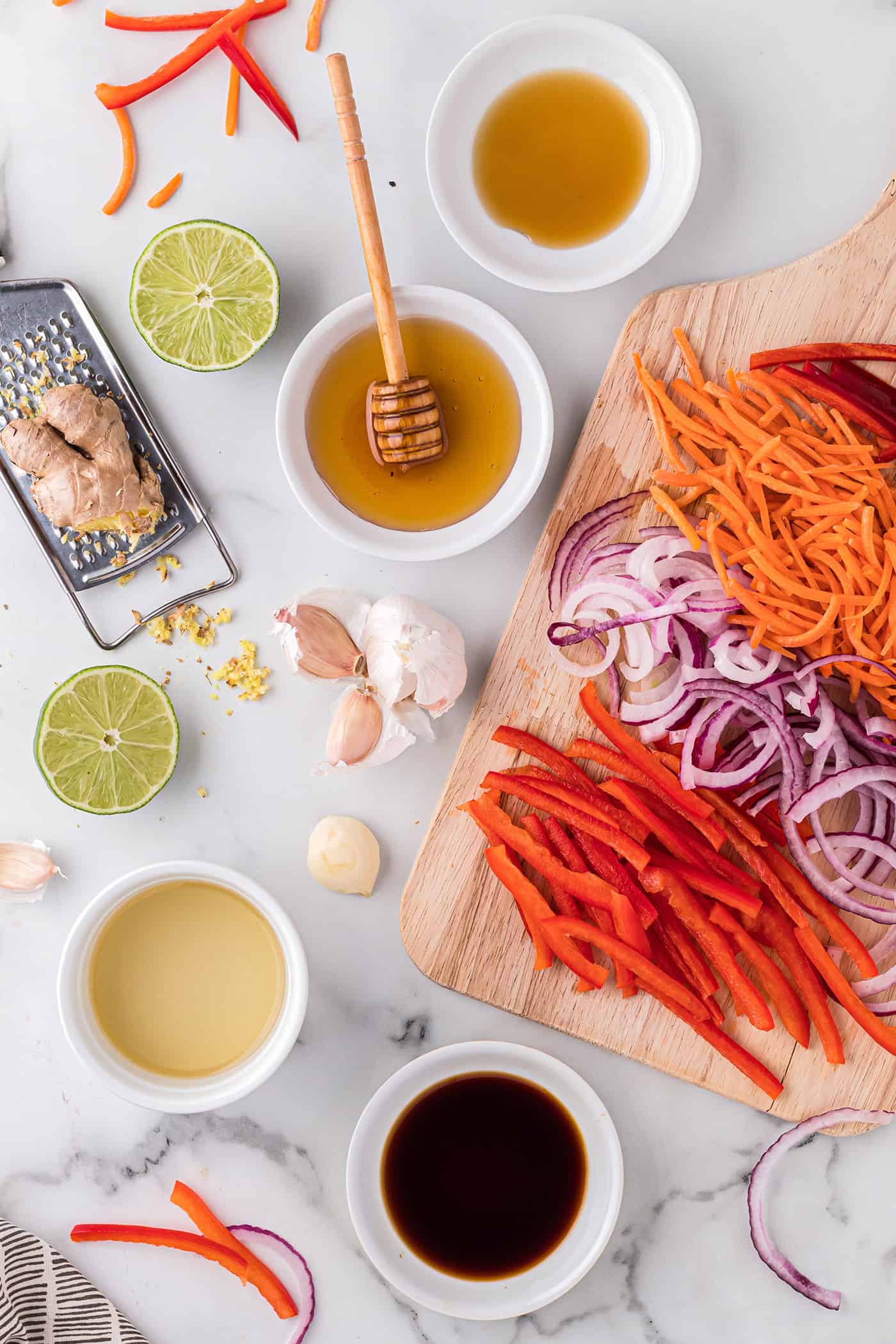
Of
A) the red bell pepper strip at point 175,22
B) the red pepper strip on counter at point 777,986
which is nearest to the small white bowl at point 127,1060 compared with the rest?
the red pepper strip on counter at point 777,986

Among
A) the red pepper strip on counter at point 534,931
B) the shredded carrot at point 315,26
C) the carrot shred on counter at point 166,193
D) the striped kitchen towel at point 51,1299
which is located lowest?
the striped kitchen towel at point 51,1299

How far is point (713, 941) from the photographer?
1.55 meters

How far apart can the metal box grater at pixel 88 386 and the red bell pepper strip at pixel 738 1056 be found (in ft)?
3.94

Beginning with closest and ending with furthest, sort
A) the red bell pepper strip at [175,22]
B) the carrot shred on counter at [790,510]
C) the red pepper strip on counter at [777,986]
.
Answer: the carrot shred on counter at [790,510], the red pepper strip on counter at [777,986], the red bell pepper strip at [175,22]

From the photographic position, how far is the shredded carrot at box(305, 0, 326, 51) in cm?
166

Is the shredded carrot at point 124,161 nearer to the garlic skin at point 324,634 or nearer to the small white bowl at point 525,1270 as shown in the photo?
the garlic skin at point 324,634

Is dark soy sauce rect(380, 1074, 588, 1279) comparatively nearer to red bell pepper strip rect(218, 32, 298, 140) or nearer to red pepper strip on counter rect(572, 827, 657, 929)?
red pepper strip on counter rect(572, 827, 657, 929)

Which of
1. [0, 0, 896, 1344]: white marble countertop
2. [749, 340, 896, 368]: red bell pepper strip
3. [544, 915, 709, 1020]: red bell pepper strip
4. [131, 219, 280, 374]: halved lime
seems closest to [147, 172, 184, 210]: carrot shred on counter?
[0, 0, 896, 1344]: white marble countertop

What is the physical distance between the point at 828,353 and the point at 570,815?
0.92 m

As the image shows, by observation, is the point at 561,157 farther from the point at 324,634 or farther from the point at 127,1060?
the point at 127,1060

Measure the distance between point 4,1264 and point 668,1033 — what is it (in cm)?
135

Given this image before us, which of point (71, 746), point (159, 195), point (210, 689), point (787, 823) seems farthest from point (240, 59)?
point (787, 823)

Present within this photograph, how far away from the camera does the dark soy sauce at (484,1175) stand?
64.7 inches

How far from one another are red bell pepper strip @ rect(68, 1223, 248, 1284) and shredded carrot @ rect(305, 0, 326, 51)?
227 centimetres
